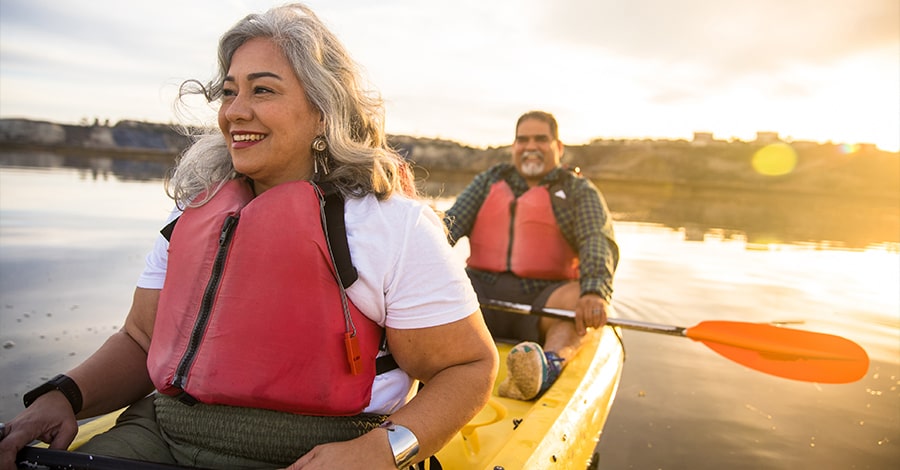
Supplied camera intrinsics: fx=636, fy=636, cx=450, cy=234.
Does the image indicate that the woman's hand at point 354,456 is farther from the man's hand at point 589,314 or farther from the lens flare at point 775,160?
the lens flare at point 775,160

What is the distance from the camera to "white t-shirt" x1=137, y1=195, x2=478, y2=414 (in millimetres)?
1472

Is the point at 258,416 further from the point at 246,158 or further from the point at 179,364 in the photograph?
the point at 246,158

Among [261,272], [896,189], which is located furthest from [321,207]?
[896,189]

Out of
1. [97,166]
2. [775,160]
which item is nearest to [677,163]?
[775,160]

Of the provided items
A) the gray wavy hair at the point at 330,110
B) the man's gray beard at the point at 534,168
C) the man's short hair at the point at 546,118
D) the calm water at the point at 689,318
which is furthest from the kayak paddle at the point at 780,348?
the gray wavy hair at the point at 330,110

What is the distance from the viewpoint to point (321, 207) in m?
1.56

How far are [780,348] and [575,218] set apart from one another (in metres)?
1.47

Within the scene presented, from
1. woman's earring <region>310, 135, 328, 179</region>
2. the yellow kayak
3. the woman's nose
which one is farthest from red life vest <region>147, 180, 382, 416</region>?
the yellow kayak

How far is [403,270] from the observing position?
1468 millimetres

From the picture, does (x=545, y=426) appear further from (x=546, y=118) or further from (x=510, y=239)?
(x=546, y=118)

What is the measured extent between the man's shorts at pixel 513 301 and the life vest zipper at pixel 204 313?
2605mm

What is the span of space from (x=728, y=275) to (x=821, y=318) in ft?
7.17

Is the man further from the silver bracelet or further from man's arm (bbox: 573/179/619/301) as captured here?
the silver bracelet

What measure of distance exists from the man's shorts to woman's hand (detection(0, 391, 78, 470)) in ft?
8.78
